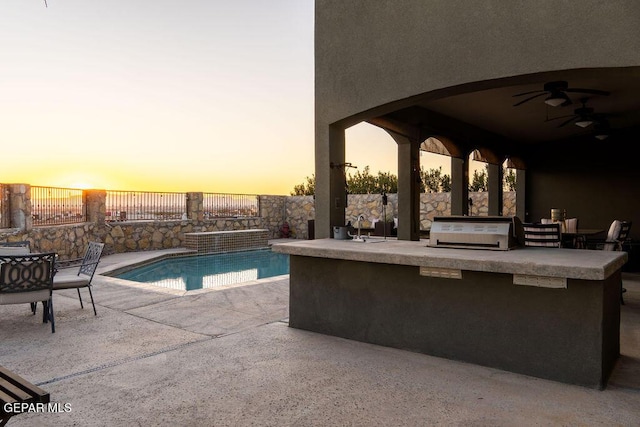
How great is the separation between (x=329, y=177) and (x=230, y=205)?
11333 millimetres

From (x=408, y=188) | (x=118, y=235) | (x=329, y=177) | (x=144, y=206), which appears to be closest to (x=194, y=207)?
(x=144, y=206)

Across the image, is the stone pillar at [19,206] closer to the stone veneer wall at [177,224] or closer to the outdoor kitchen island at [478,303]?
the stone veneer wall at [177,224]

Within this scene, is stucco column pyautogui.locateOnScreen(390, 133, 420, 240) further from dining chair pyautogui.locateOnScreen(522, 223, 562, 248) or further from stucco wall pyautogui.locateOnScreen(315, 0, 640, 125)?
stucco wall pyautogui.locateOnScreen(315, 0, 640, 125)

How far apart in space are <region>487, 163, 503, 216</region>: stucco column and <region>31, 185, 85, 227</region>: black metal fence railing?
1057cm

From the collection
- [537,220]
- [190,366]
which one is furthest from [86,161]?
[537,220]

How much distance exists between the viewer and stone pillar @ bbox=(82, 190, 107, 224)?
11.1 metres

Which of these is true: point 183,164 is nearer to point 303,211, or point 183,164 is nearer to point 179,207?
point 179,207

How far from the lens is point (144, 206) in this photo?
42.2 feet

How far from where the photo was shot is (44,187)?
9.56 meters

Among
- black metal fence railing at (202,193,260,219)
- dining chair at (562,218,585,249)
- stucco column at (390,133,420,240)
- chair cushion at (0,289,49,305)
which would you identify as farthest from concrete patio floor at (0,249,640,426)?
black metal fence railing at (202,193,260,219)

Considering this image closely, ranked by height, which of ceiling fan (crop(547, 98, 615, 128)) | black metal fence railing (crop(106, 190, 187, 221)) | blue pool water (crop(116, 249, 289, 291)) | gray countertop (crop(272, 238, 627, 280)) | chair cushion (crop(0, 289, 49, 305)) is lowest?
blue pool water (crop(116, 249, 289, 291))

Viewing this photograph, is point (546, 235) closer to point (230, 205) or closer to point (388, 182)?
point (230, 205)

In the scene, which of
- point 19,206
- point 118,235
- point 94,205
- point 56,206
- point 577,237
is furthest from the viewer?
point 118,235

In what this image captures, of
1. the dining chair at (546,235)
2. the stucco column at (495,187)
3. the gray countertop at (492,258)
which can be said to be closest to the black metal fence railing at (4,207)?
the gray countertop at (492,258)
